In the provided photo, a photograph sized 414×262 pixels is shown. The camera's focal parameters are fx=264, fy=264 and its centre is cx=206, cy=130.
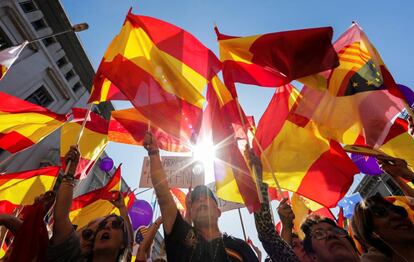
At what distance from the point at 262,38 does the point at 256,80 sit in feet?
1.97

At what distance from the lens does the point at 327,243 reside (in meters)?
2.47

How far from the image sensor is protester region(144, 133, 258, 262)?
6.41 ft

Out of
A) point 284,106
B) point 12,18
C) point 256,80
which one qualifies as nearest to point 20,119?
point 256,80

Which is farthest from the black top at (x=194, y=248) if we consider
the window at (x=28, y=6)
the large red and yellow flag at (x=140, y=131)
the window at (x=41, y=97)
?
the window at (x=28, y=6)

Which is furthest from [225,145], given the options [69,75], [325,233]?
[69,75]

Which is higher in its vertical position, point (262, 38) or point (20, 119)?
point (262, 38)

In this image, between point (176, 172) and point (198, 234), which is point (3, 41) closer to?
point (176, 172)

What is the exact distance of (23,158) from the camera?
14.4m

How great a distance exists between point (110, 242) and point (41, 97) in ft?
57.1

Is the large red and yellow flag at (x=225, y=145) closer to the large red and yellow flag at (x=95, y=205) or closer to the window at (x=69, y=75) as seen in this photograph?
the large red and yellow flag at (x=95, y=205)

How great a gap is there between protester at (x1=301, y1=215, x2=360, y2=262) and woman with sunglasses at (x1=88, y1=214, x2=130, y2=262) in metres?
1.79

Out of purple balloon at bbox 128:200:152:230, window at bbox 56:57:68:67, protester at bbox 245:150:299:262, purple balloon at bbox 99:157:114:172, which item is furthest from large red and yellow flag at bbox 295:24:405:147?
window at bbox 56:57:68:67

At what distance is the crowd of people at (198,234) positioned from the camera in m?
1.98

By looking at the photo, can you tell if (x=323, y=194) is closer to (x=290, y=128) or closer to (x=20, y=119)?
(x=290, y=128)
